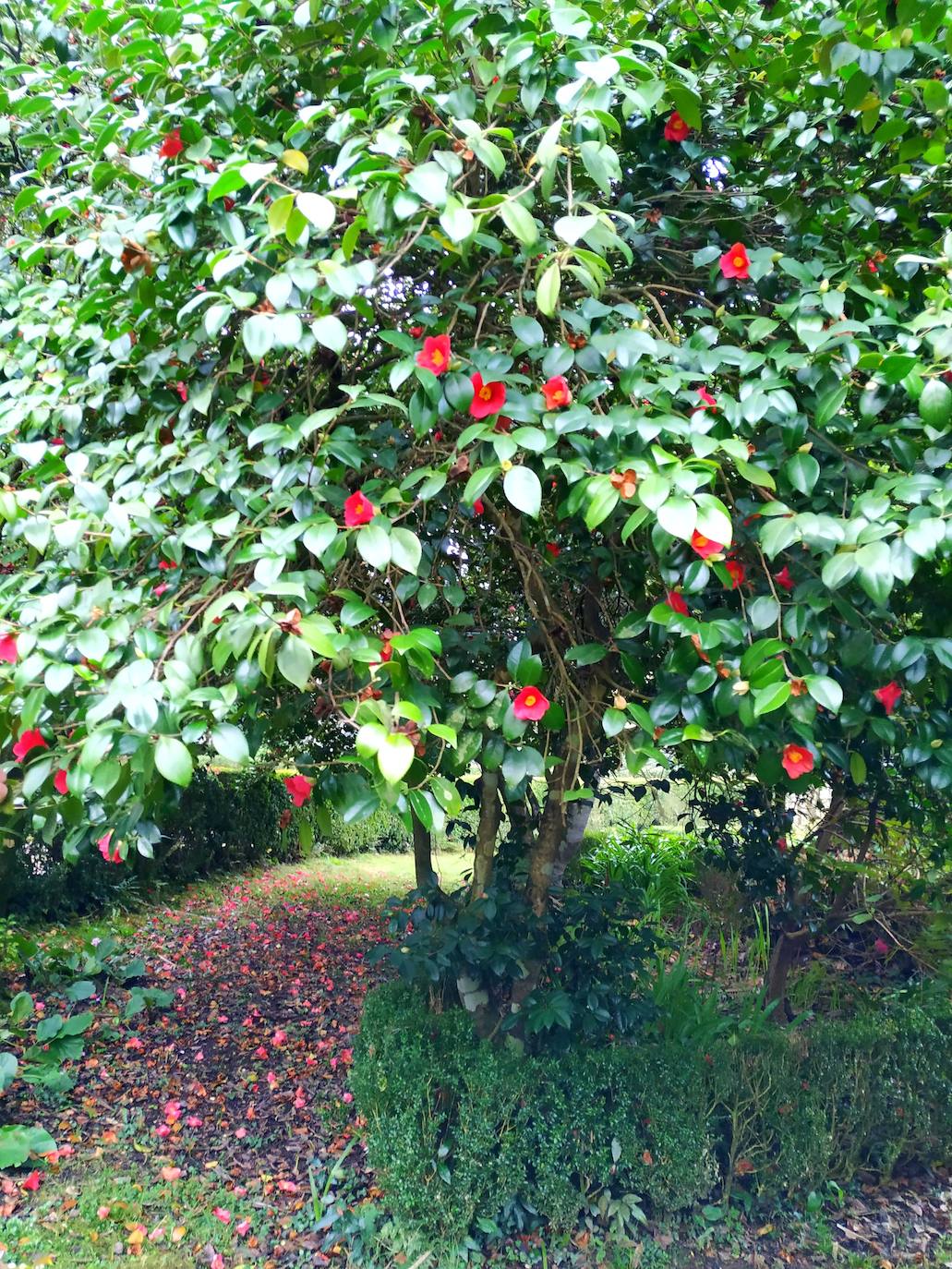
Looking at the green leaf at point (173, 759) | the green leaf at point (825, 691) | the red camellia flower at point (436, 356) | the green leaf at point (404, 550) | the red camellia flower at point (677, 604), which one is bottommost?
the green leaf at point (173, 759)

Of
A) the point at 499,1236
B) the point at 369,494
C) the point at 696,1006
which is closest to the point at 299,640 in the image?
the point at 369,494

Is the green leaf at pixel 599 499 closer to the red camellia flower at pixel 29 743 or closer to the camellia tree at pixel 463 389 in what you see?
the camellia tree at pixel 463 389

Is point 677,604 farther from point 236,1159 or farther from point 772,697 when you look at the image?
point 236,1159

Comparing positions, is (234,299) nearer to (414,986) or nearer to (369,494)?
(369,494)

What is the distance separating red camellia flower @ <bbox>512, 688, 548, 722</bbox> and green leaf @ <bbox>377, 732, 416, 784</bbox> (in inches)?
15.0

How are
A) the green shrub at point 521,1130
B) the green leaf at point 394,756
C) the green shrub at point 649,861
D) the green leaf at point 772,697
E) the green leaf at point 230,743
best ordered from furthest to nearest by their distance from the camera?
the green shrub at point 649,861, the green shrub at point 521,1130, the green leaf at point 772,697, the green leaf at point 230,743, the green leaf at point 394,756

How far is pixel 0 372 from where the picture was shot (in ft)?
7.38

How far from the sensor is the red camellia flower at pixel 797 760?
1456mm

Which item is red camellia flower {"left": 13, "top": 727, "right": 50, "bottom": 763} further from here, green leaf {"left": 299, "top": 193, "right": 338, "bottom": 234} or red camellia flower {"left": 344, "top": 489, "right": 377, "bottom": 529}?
green leaf {"left": 299, "top": 193, "right": 338, "bottom": 234}

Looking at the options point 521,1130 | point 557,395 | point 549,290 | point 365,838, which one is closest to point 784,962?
point 521,1130

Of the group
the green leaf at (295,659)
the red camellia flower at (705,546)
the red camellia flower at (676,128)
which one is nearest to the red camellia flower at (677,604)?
the red camellia flower at (705,546)

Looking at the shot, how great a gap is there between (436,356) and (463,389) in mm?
A: 72

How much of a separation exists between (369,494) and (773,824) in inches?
101

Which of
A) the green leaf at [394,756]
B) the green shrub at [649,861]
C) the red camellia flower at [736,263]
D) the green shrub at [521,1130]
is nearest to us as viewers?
the green leaf at [394,756]
